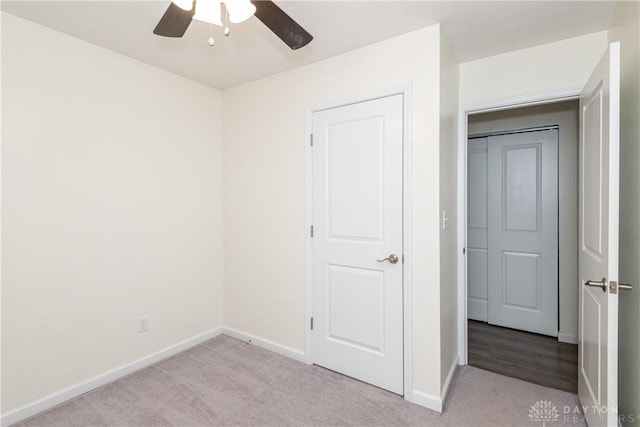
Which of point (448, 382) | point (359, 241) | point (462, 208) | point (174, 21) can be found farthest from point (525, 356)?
point (174, 21)

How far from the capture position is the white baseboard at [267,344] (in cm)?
264

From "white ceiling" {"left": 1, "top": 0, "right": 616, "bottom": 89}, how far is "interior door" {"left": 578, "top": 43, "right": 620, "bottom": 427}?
1.61 feet

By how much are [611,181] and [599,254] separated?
1.29 feet

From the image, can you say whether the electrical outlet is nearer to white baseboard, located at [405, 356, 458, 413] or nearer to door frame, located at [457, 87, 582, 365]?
white baseboard, located at [405, 356, 458, 413]

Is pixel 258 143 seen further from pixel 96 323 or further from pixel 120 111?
pixel 96 323

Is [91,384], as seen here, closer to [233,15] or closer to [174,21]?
[174,21]

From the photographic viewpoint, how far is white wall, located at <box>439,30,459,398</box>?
2066mm

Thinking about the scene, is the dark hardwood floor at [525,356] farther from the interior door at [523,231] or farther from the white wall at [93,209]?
the white wall at [93,209]

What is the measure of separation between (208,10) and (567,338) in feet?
12.6

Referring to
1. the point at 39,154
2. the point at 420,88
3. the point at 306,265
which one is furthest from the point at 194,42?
the point at 306,265

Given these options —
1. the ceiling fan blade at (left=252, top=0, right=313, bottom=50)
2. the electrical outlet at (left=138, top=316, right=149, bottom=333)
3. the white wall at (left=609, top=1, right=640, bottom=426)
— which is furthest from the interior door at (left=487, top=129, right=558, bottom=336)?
the electrical outlet at (left=138, top=316, right=149, bottom=333)

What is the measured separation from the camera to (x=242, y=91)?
Result: 9.80 ft

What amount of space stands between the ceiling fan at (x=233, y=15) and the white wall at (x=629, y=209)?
1625 mm

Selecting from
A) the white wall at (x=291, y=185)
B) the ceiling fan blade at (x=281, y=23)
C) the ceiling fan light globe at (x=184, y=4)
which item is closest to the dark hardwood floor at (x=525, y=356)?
the white wall at (x=291, y=185)
